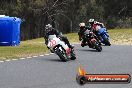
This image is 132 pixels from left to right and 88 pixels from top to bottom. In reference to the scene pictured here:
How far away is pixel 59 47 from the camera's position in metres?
15.7

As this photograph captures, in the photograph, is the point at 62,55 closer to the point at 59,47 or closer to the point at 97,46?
the point at 59,47

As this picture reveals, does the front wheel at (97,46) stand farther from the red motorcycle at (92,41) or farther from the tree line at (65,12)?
the tree line at (65,12)

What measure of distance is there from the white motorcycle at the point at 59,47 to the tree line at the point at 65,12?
3961 cm

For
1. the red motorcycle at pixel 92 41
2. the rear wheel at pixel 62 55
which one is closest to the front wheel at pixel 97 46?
the red motorcycle at pixel 92 41

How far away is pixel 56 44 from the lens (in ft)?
51.2

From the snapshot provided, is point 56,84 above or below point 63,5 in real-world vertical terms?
above

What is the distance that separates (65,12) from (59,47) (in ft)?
156

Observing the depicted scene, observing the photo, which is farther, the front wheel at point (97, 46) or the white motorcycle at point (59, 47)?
the front wheel at point (97, 46)

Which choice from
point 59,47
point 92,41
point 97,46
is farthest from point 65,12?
point 59,47

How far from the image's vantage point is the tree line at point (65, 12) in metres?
56.6

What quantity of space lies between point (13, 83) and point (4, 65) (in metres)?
4.00

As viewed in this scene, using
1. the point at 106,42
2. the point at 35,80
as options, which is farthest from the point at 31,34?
the point at 35,80

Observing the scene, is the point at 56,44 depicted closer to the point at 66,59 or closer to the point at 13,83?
the point at 66,59

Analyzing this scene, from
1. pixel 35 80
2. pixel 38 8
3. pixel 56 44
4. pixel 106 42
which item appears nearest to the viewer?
pixel 35 80
